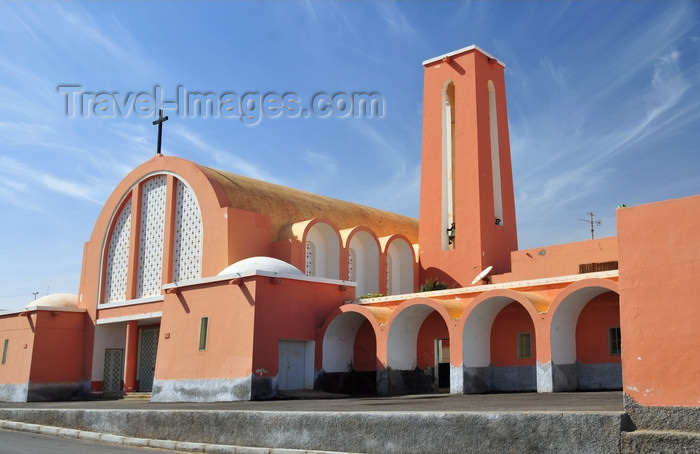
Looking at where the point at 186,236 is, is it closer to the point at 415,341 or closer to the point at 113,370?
the point at 113,370

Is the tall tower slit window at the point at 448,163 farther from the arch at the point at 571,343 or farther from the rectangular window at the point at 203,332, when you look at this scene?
the rectangular window at the point at 203,332

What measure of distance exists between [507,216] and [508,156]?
2051 mm

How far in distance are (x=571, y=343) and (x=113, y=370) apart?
15381 mm

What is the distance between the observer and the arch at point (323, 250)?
21.7m

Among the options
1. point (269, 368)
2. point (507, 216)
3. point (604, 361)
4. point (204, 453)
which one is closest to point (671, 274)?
point (204, 453)

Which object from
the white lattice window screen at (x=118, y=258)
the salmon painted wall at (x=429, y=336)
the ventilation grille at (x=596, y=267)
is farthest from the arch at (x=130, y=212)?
the ventilation grille at (x=596, y=267)

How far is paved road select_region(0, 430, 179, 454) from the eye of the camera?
32.9 feet

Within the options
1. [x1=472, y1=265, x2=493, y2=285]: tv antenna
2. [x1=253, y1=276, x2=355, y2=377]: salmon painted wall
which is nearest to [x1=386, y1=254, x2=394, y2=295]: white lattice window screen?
[x1=472, y1=265, x2=493, y2=285]: tv antenna

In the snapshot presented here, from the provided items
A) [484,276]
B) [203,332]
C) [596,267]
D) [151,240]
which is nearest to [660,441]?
[596,267]

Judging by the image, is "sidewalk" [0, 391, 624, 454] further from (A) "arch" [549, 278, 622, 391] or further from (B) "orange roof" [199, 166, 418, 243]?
(B) "orange roof" [199, 166, 418, 243]

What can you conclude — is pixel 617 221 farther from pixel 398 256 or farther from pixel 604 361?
pixel 398 256

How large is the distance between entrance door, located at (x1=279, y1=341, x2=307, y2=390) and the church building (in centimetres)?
4

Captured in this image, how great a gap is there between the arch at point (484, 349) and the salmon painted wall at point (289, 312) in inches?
158

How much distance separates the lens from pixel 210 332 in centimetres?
1766
